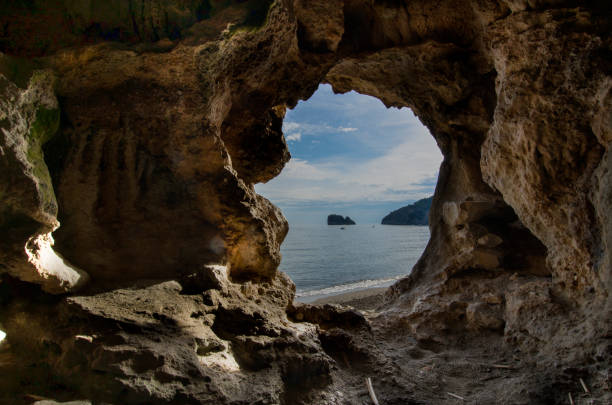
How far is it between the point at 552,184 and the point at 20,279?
15.8 feet

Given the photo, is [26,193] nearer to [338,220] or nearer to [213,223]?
[213,223]

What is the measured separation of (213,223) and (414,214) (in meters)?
79.6

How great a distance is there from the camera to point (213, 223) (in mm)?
3850

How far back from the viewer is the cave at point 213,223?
2436 millimetres

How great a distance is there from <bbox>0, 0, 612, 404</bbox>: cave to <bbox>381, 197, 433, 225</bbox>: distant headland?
73.5m

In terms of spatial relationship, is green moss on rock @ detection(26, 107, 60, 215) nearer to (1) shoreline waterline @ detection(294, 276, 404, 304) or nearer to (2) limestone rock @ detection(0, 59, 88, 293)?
(2) limestone rock @ detection(0, 59, 88, 293)

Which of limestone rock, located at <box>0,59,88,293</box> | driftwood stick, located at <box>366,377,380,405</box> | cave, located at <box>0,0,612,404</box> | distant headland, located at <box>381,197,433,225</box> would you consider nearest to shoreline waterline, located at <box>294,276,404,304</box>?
cave, located at <box>0,0,612,404</box>

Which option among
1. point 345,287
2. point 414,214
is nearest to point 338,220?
point 414,214

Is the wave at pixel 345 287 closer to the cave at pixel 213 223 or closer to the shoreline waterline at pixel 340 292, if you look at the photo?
the shoreline waterline at pixel 340 292

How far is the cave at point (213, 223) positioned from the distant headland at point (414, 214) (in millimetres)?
73520

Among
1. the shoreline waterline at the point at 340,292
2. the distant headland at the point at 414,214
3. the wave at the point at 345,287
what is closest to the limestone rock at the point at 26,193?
the shoreline waterline at the point at 340,292

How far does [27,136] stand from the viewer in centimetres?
262

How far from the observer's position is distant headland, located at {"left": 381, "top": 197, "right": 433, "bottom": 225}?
76.0 m

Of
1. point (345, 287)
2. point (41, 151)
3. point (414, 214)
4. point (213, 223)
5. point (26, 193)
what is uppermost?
point (41, 151)
